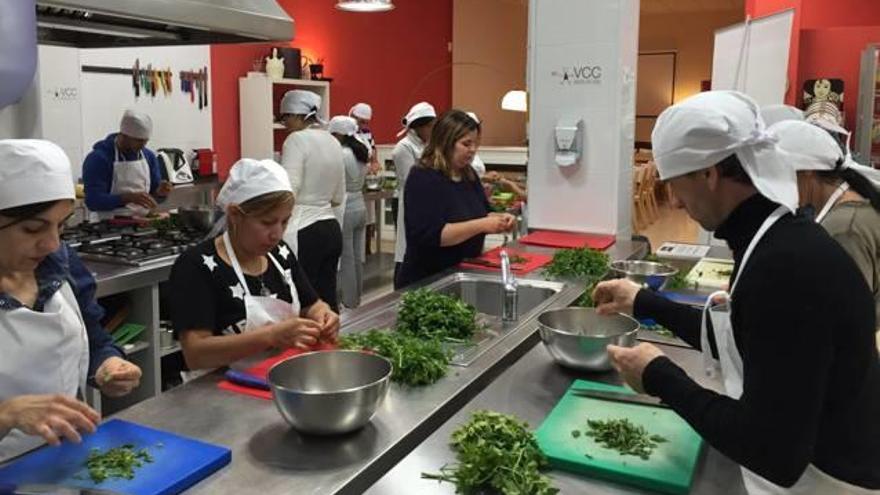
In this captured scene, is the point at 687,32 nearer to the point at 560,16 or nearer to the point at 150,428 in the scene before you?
the point at 560,16

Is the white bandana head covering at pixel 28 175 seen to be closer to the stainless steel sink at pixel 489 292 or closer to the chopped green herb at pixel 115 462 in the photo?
the chopped green herb at pixel 115 462

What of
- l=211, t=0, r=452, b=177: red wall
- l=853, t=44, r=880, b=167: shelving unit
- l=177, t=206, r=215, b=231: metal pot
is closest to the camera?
l=177, t=206, r=215, b=231: metal pot

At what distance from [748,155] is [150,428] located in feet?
3.87

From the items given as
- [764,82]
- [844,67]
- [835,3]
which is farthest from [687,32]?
[764,82]

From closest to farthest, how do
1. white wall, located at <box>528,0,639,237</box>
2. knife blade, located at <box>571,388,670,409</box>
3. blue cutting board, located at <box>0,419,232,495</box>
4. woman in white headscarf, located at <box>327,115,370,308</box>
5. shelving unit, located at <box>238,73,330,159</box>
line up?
blue cutting board, located at <box>0,419,232,495</box>
knife blade, located at <box>571,388,670,409</box>
white wall, located at <box>528,0,639,237</box>
woman in white headscarf, located at <box>327,115,370,308</box>
shelving unit, located at <box>238,73,330,159</box>

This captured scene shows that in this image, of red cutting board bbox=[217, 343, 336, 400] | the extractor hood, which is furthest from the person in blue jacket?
red cutting board bbox=[217, 343, 336, 400]

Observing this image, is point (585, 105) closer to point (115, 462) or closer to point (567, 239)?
point (567, 239)

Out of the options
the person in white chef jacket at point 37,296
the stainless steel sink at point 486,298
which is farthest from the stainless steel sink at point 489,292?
the person in white chef jacket at point 37,296

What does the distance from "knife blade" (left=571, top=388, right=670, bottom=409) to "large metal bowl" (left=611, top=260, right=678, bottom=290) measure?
882 millimetres

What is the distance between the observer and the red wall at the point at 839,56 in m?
5.42

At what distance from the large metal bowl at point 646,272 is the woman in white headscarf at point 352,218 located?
9.54 ft

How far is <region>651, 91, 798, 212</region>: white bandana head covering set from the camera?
1.20m

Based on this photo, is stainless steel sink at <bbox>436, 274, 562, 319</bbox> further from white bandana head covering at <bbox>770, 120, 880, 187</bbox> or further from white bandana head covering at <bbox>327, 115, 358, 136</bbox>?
white bandana head covering at <bbox>327, 115, 358, 136</bbox>

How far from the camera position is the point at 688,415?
122 cm
